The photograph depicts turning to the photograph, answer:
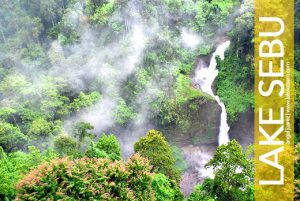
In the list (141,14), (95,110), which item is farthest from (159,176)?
(141,14)

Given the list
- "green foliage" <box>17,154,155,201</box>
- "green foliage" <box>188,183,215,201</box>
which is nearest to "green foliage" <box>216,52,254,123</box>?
"green foliage" <box>188,183,215,201</box>

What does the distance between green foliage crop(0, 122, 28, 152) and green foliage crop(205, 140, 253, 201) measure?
16.1m

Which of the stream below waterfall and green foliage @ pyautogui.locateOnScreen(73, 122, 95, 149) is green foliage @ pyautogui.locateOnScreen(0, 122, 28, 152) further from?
the stream below waterfall

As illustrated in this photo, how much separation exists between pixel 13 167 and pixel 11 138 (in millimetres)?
8316

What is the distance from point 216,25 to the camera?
45.2 meters

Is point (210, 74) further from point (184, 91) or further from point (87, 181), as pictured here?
point (87, 181)

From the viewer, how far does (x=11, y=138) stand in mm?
31156

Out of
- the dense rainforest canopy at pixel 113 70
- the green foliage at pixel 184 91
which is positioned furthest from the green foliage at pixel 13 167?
the green foliage at pixel 184 91

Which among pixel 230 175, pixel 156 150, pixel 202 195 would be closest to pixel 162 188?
pixel 156 150

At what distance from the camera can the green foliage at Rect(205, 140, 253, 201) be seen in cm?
2258

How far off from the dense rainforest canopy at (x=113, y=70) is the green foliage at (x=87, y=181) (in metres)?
5.25

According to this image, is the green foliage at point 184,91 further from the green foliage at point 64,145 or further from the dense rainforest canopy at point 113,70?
the green foliage at point 64,145

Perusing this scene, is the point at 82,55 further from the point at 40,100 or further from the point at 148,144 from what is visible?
the point at 148,144

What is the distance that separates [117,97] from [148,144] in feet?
42.8
